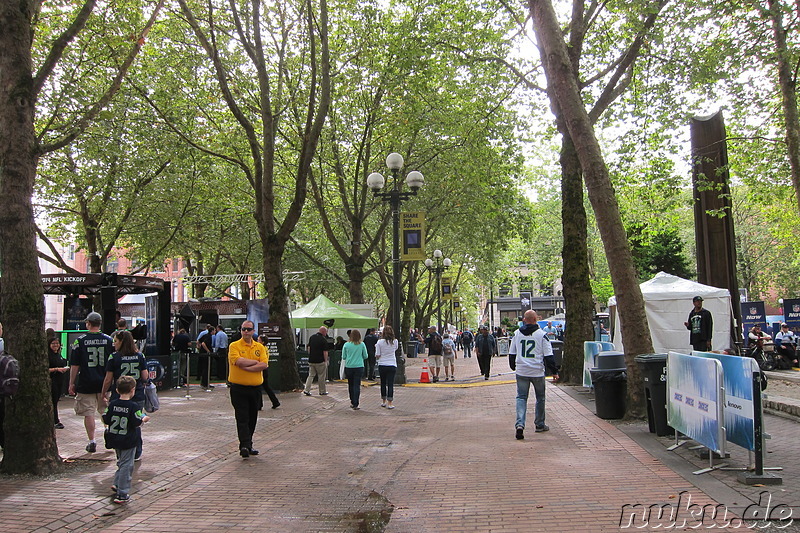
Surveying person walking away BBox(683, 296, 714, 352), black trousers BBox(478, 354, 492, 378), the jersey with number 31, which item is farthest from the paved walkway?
black trousers BBox(478, 354, 492, 378)

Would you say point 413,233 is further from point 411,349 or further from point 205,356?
point 411,349

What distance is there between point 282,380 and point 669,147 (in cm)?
1171

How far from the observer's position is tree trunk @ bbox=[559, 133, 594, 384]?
50.6ft

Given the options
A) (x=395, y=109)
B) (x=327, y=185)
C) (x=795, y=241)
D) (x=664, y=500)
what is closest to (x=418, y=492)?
(x=664, y=500)

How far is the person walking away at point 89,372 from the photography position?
8141 mm

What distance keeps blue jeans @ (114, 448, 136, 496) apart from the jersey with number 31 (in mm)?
2516

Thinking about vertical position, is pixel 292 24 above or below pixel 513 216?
above

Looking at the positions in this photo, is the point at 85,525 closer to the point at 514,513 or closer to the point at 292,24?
the point at 514,513

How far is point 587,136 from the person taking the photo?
9.75 meters

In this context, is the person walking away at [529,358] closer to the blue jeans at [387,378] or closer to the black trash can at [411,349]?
the blue jeans at [387,378]

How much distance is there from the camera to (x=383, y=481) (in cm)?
677

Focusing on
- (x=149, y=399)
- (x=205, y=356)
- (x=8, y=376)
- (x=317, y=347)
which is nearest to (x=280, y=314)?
(x=317, y=347)

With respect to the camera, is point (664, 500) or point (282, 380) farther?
point (282, 380)

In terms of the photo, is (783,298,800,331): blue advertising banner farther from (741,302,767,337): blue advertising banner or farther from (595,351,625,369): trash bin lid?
(595,351,625,369): trash bin lid
